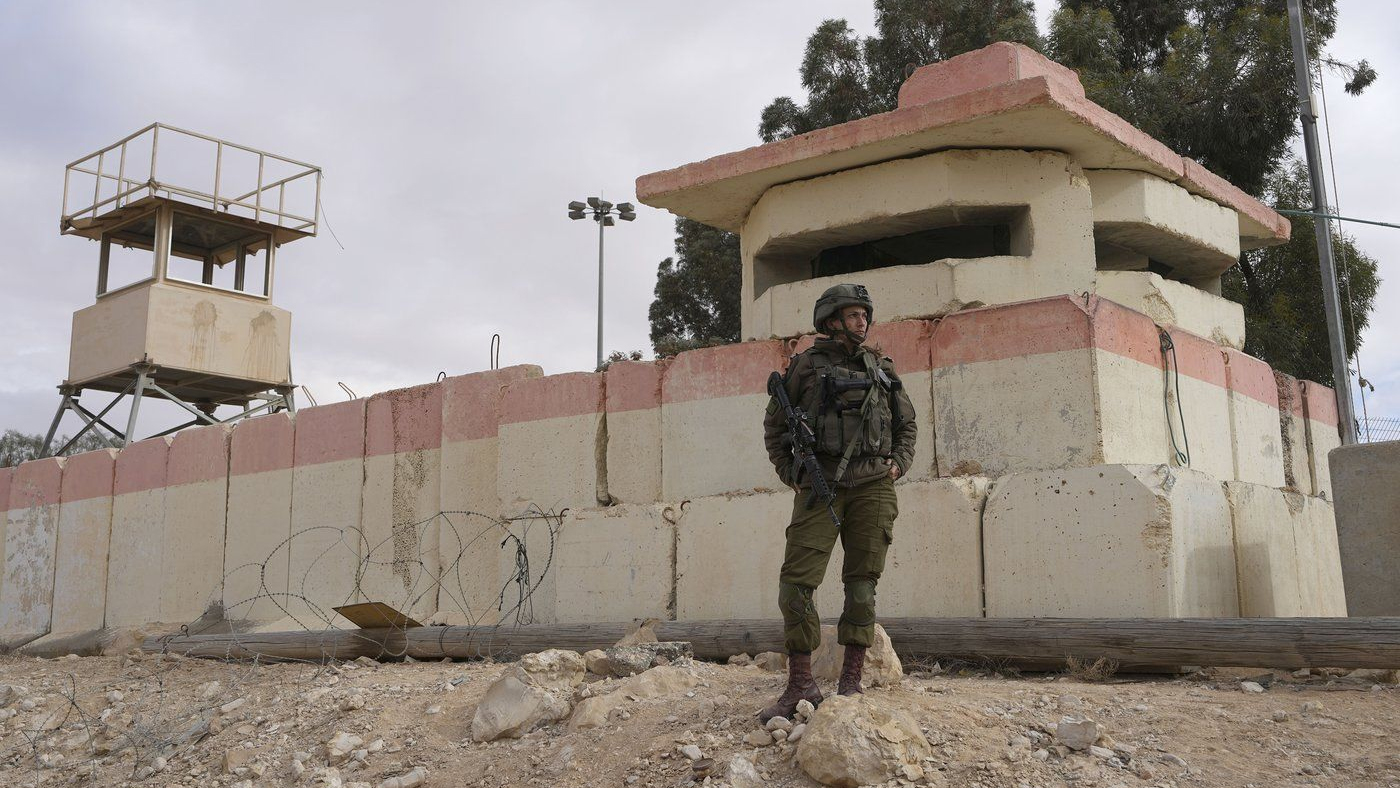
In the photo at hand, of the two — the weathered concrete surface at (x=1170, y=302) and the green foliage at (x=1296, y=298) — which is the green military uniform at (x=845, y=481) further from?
the green foliage at (x=1296, y=298)

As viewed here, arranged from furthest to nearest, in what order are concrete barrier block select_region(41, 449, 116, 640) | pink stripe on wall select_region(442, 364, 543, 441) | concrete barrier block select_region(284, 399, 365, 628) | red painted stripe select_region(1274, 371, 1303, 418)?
1. concrete barrier block select_region(41, 449, 116, 640)
2. concrete barrier block select_region(284, 399, 365, 628)
3. pink stripe on wall select_region(442, 364, 543, 441)
4. red painted stripe select_region(1274, 371, 1303, 418)

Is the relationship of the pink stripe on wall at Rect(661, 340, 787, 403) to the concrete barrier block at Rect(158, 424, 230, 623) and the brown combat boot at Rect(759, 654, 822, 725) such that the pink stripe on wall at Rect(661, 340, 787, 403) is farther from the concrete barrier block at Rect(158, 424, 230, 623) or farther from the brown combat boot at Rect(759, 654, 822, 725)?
the concrete barrier block at Rect(158, 424, 230, 623)

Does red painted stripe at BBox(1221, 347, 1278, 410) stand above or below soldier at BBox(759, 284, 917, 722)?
above

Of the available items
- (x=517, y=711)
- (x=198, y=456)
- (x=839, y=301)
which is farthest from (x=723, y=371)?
(x=198, y=456)

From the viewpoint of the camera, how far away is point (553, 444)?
26.2ft

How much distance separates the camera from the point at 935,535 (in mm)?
6301

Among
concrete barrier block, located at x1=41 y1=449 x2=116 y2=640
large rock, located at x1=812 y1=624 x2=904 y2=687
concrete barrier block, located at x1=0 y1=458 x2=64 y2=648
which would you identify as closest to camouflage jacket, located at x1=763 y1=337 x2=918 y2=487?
large rock, located at x1=812 y1=624 x2=904 y2=687

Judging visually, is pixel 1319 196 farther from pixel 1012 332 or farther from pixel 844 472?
pixel 844 472

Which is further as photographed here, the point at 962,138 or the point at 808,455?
the point at 962,138

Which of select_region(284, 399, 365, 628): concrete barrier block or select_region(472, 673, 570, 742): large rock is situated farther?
select_region(284, 399, 365, 628): concrete barrier block

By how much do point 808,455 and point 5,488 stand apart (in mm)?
11394

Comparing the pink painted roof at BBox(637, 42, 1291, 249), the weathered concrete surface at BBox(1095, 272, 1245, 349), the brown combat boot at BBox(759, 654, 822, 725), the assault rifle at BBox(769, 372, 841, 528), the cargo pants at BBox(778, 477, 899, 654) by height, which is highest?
the pink painted roof at BBox(637, 42, 1291, 249)

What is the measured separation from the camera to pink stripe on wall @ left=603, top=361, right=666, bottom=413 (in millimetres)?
7659

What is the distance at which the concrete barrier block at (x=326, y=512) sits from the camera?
361 inches
